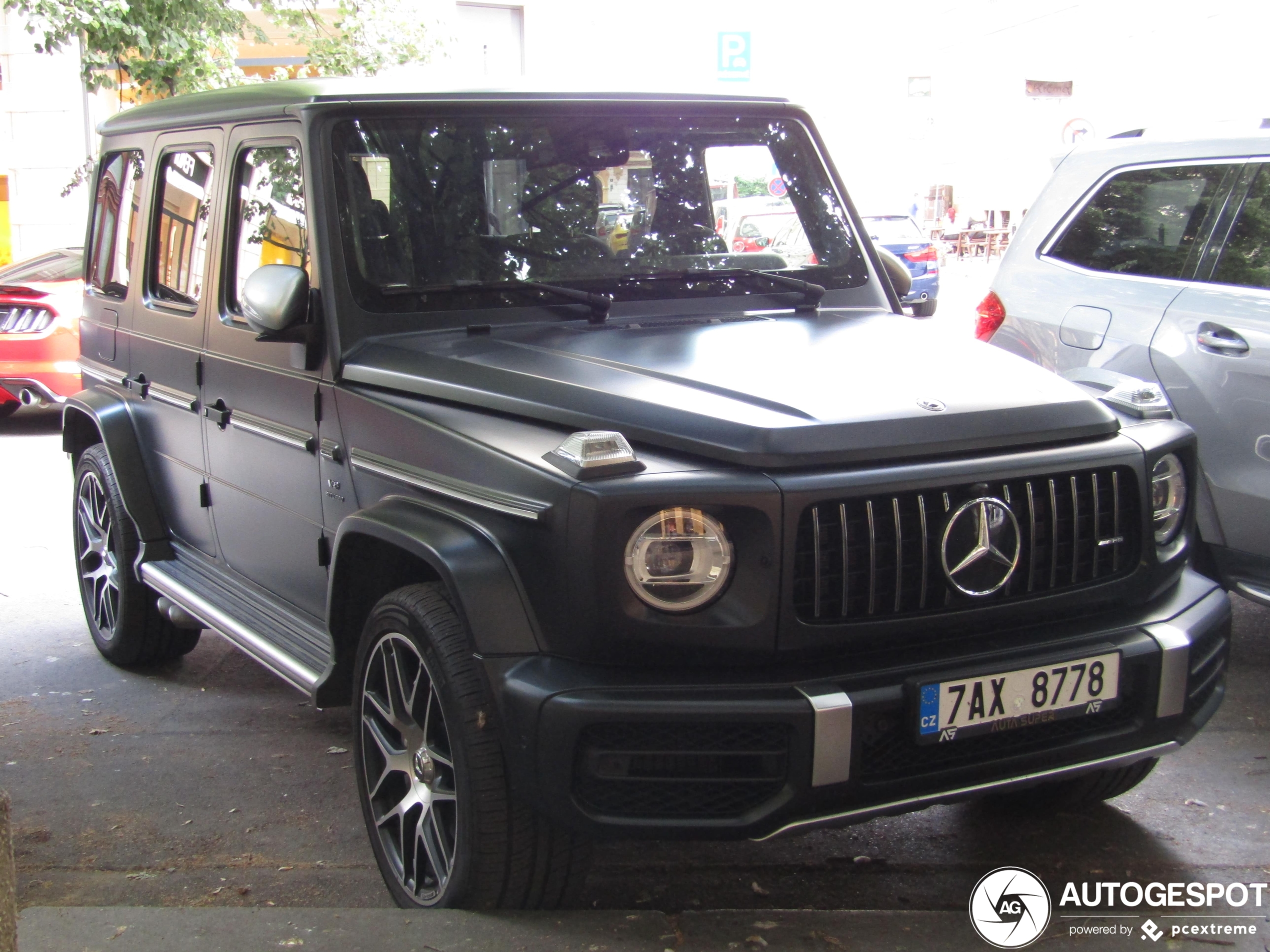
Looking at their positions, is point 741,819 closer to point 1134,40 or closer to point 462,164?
point 462,164

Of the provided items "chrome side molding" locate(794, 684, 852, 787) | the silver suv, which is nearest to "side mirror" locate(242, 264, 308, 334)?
"chrome side molding" locate(794, 684, 852, 787)

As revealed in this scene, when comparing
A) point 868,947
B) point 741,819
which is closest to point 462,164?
point 741,819

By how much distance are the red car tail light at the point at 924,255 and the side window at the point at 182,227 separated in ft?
55.6

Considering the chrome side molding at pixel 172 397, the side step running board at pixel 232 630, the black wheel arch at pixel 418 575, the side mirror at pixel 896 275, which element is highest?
the side mirror at pixel 896 275

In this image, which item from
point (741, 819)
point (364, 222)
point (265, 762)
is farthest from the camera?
point (265, 762)

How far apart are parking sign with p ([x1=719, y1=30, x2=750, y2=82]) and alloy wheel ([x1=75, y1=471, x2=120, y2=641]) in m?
12.5

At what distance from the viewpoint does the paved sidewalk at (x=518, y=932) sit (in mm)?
2695

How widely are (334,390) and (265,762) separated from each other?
1449 millimetres

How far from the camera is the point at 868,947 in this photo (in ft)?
9.05

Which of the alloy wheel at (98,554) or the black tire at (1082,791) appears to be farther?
the alloy wheel at (98,554)

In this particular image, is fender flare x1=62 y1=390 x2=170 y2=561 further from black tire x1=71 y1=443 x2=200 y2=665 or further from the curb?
the curb

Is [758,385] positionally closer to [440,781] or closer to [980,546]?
[980,546]

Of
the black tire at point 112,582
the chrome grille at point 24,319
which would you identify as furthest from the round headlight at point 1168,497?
the chrome grille at point 24,319

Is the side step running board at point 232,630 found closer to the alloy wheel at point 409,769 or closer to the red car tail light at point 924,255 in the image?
the alloy wheel at point 409,769
